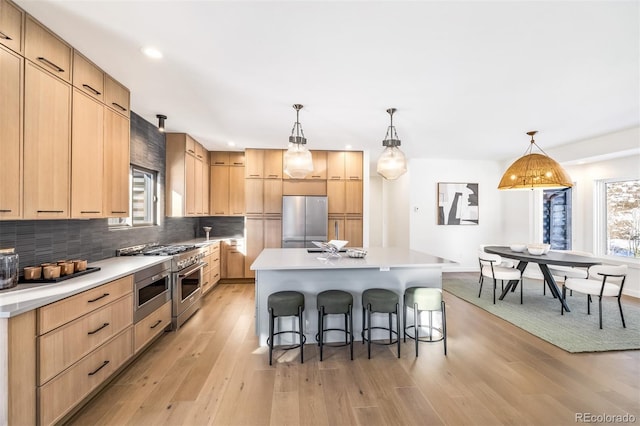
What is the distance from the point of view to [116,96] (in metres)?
2.73

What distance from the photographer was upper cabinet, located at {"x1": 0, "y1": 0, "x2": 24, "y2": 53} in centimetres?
168

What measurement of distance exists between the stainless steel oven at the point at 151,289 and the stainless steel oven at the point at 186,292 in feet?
0.44

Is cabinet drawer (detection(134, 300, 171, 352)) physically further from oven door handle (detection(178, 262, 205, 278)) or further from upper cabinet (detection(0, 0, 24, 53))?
upper cabinet (detection(0, 0, 24, 53))

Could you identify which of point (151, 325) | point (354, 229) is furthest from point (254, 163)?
point (151, 325)

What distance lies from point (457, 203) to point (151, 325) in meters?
6.29

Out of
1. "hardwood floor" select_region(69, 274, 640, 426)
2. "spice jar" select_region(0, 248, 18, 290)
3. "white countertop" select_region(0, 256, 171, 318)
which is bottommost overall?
"hardwood floor" select_region(69, 274, 640, 426)

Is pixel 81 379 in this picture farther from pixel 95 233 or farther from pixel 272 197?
pixel 272 197

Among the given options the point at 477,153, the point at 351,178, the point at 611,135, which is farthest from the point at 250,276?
the point at 611,135

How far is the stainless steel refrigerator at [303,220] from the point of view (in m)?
5.25

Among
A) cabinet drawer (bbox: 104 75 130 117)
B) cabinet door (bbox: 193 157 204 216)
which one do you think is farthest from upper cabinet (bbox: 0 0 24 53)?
cabinet door (bbox: 193 157 204 216)

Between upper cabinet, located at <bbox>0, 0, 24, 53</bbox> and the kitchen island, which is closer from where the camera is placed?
upper cabinet, located at <bbox>0, 0, 24, 53</bbox>

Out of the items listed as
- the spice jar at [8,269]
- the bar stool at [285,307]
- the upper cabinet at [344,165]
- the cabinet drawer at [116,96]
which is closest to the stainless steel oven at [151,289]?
the spice jar at [8,269]

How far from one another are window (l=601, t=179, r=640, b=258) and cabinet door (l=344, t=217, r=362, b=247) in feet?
14.6

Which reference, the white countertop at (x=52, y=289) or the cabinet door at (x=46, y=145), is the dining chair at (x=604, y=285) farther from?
the cabinet door at (x=46, y=145)
